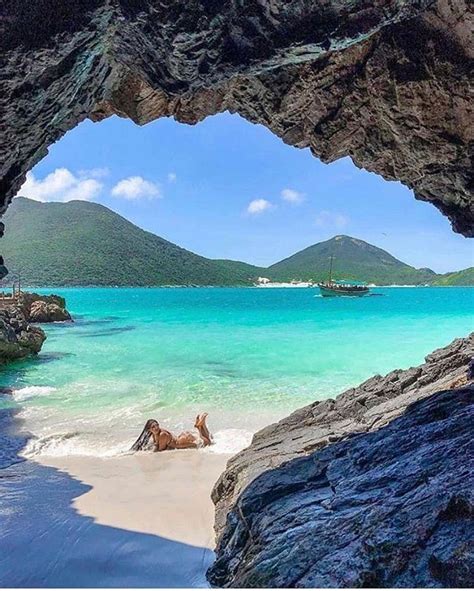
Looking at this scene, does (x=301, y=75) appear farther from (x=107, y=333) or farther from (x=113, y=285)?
(x=113, y=285)

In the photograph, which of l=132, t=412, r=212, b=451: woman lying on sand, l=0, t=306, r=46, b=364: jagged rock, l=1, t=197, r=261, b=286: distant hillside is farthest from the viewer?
l=1, t=197, r=261, b=286: distant hillside

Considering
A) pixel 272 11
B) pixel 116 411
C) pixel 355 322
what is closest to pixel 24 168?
pixel 272 11

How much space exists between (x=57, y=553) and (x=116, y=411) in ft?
30.7

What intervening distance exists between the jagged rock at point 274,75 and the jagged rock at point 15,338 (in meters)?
19.1

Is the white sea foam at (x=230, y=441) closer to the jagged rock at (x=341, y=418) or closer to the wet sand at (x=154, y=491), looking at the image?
the wet sand at (x=154, y=491)

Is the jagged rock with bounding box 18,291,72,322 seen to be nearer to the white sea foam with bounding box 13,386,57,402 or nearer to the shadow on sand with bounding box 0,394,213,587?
the white sea foam with bounding box 13,386,57,402

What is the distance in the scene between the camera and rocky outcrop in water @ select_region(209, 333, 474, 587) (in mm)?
3445

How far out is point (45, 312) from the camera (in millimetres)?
48438

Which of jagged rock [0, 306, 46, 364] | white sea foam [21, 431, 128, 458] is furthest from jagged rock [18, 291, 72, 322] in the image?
white sea foam [21, 431, 128, 458]

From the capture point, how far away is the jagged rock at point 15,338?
23.9 m

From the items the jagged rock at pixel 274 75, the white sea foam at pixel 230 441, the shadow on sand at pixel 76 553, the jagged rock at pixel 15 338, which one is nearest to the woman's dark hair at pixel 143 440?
the white sea foam at pixel 230 441

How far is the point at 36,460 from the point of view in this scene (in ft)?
34.1

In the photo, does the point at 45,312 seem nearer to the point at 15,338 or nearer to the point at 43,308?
the point at 43,308

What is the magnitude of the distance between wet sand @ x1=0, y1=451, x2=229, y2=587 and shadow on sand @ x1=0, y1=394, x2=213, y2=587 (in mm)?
13
